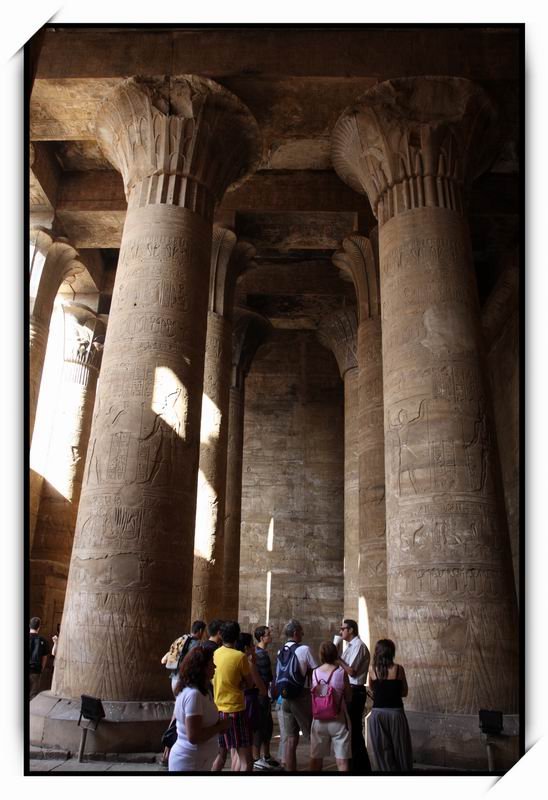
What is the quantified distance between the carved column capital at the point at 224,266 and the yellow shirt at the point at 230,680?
9.71m

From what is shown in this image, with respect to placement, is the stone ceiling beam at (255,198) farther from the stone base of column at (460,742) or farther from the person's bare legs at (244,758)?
the person's bare legs at (244,758)

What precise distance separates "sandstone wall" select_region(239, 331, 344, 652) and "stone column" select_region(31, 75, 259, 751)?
11922 mm

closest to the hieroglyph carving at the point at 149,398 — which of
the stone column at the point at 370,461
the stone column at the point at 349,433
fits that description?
the stone column at the point at 370,461

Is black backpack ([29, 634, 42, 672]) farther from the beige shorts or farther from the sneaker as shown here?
the beige shorts

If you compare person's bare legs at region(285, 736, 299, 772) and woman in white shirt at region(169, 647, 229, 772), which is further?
person's bare legs at region(285, 736, 299, 772)

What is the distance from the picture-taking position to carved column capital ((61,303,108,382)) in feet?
53.2

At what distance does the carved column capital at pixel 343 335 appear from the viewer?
1834 cm

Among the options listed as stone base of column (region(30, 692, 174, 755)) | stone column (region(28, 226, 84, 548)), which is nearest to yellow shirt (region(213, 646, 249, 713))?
stone base of column (region(30, 692, 174, 755))

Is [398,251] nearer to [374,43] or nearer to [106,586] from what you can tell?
[374,43]

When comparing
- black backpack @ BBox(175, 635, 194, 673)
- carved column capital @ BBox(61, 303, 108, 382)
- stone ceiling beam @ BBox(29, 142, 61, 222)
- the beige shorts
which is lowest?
the beige shorts

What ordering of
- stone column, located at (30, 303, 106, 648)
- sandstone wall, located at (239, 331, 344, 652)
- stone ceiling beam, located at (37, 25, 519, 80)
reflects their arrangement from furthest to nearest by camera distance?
sandstone wall, located at (239, 331, 344, 652)
stone column, located at (30, 303, 106, 648)
stone ceiling beam, located at (37, 25, 519, 80)

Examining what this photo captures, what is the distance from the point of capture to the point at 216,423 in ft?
45.6

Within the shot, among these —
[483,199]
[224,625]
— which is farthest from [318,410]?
[224,625]

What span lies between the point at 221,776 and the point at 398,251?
6.48 metres
